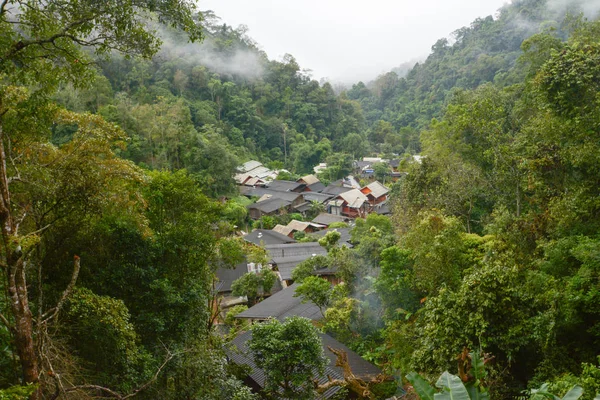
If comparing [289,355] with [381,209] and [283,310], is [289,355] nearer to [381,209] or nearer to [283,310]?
[283,310]

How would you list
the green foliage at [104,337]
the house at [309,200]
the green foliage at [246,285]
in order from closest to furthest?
1. the green foliage at [104,337]
2. the green foliage at [246,285]
3. the house at [309,200]

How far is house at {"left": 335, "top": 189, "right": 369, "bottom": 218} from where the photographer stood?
115 feet

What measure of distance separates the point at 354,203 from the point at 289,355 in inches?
1069

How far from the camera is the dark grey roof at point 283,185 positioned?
129 feet

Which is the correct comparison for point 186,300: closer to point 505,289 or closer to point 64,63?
point 64,63

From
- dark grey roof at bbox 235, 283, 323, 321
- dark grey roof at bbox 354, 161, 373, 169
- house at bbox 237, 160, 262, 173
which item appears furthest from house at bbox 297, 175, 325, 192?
dark grey roof at bbox 235, 283, 323, 321

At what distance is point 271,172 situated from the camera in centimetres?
4403

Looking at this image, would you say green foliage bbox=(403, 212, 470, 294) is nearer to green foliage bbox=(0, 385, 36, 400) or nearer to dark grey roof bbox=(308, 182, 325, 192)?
green foliage bbox=(0, 385, 36, 400)

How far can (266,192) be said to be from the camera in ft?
127

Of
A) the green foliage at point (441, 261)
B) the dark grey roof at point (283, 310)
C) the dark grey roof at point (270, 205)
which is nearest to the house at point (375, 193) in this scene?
the dark grey roof at point (270, 205)

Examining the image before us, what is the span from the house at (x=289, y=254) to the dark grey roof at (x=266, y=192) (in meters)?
12.0

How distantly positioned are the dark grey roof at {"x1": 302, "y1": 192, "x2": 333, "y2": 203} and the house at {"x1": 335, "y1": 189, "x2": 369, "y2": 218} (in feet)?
4.34

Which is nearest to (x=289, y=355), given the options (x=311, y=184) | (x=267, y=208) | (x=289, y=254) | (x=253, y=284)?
(x=253, y=284)

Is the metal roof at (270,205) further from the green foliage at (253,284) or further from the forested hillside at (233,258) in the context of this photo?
the forested hillside at (233,258)
